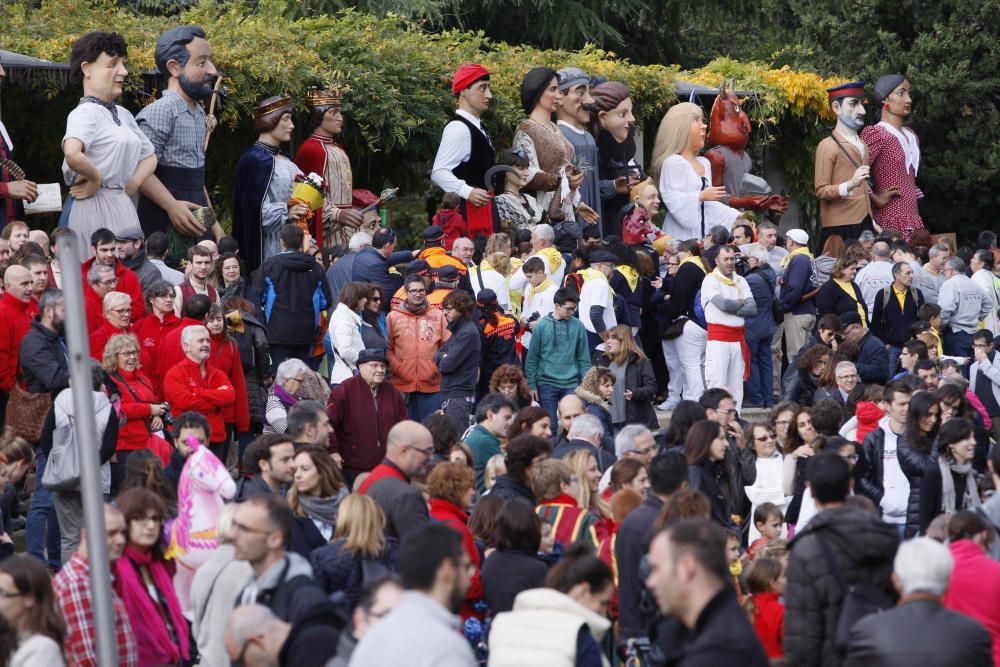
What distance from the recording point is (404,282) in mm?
14117

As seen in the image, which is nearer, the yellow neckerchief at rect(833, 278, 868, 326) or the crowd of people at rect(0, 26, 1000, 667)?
the crowd of people at rect(0, 26, 1000, 667)

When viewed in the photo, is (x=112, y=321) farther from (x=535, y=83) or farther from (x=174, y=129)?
(x=535, y=83)

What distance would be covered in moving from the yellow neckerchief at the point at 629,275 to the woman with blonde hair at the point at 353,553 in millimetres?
8026

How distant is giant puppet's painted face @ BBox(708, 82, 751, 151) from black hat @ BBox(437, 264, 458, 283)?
7.76 m

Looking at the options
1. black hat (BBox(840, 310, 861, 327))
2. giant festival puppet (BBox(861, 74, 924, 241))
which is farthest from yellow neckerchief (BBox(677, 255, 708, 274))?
giant festival puppet (BBox(861, 74, 924, 241))

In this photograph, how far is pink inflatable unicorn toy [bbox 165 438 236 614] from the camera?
8.87 m

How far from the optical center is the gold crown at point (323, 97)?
55.3 ft

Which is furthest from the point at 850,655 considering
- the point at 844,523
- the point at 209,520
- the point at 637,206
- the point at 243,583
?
the point at 637,206

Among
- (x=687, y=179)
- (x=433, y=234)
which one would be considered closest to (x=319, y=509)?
(x=433, y=234)

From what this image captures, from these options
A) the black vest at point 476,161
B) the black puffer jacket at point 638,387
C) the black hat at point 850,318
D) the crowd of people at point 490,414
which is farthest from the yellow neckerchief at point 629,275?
the black vest at point 476,161

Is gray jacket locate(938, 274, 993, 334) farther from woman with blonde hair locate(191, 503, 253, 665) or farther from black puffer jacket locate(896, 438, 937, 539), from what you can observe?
woman with blonde hair locate(191, 503, 253, 665)

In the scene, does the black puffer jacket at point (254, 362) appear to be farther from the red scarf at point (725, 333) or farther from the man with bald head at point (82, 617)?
the man with bald head at point (82, 617)

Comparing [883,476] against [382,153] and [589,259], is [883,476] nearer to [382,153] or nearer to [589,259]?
[589,259]

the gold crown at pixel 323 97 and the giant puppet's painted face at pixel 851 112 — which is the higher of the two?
the gold crown at pixel 323 97
